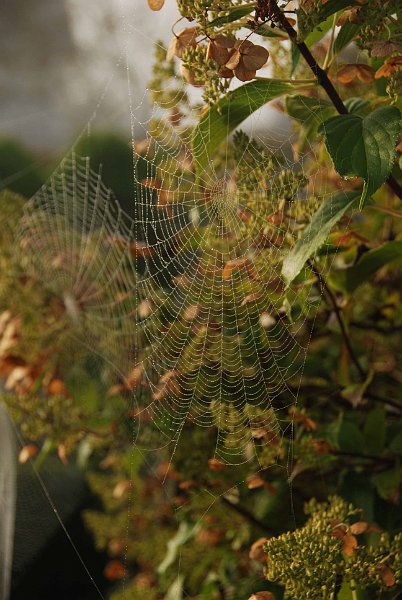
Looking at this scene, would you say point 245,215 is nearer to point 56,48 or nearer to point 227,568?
point 227,568

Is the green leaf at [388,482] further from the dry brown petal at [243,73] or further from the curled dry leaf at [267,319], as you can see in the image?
the dry brown petal at [243,73]

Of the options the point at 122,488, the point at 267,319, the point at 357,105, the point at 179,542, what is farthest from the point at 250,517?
the point at 357,105

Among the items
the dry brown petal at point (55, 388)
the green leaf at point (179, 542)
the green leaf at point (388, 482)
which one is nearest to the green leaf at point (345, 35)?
the green leaf at point (388, 482)

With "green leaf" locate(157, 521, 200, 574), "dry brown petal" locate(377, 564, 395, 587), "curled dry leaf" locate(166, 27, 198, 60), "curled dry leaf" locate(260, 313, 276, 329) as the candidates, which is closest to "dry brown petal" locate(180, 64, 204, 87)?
"curled dry leaf" locate(166, 27, 198, 60)

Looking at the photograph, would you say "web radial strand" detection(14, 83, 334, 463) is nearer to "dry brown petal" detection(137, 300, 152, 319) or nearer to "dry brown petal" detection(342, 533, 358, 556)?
"dry brown petal" detection(137, 300, 152, 319)

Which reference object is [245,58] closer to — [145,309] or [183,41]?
[183,41]

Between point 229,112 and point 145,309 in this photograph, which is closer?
point 229,112
